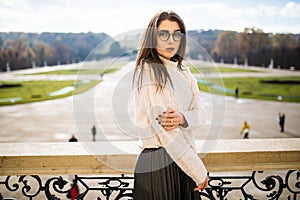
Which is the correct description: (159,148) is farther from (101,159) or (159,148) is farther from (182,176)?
(101,159)

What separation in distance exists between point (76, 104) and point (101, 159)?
0.54 m

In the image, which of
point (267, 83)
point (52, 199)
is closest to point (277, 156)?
point (52, 199)

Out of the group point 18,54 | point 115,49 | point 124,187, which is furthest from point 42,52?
point 115,49

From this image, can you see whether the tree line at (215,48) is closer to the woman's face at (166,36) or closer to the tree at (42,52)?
the tree at (42,52)

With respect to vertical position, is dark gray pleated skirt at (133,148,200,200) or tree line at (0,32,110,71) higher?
tree line at (0,32,110,71)

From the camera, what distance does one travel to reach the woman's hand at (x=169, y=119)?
1811 mm

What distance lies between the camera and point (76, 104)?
7.24 ft

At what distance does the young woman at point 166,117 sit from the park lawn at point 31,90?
151 ft

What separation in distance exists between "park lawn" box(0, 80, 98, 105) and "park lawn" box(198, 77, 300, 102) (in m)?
27.1

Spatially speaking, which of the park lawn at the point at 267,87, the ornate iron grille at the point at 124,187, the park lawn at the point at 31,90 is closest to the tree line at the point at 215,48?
the park lawn at the point at 267,87

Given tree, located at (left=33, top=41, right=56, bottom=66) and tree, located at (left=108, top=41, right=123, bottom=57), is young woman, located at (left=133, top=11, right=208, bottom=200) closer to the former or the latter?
tree, located at (left=108, top=41, right=123, bottom=57)

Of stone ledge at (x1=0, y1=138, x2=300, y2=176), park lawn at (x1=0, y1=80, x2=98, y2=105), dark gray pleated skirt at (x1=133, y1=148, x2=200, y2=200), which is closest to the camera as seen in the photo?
dark gray pleated skirt at (x1=133, y1=148, x2=200, y2=200)

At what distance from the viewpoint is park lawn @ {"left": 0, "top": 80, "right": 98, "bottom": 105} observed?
49.5 meters

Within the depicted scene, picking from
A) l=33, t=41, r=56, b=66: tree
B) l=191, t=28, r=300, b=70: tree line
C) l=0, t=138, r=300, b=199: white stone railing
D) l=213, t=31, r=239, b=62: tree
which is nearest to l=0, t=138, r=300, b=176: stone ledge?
l=0, t=138, r=300, b=199: white stone railing
